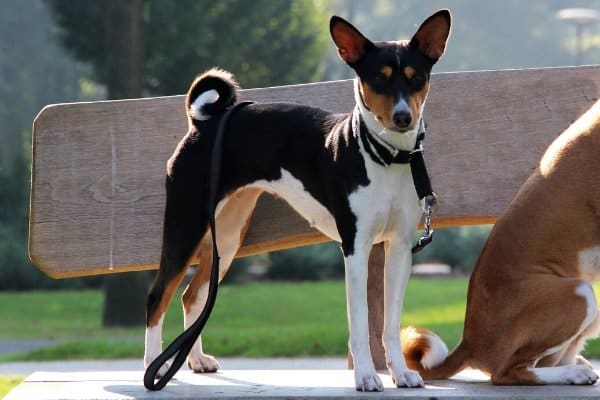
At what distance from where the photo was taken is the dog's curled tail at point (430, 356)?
412cm

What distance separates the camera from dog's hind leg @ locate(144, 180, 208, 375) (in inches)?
160

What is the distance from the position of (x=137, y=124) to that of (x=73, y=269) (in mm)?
682

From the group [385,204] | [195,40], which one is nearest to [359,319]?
[385,204]

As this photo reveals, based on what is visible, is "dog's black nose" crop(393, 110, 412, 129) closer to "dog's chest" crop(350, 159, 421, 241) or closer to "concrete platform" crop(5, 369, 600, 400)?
"dog's chest" crop(350, 159, 421, 241)

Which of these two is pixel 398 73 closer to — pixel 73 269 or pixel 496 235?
pixel 496 235

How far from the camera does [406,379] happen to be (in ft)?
12.4

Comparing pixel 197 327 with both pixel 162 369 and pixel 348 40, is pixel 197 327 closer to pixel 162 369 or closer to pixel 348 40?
pixel 162 369

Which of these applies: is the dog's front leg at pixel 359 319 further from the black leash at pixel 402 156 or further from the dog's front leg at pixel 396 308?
the black leash at pixel 402 156

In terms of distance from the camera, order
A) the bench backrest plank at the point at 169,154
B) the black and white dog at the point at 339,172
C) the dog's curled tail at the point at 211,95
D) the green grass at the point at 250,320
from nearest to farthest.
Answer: the black and white dog at the point at 339,172, the dog's curled tail at the point at 211,95, the bench backrest plank at the point at 169,154, the green grass at the point at 250,320

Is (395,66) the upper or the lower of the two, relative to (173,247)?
upper

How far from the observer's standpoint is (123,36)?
13078mm

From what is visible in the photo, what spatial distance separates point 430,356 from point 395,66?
117 centimetres

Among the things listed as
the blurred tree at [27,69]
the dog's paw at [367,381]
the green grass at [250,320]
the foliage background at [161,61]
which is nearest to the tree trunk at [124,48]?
the foliage background at [161,61]

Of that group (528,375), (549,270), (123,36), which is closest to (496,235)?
(549,270)
